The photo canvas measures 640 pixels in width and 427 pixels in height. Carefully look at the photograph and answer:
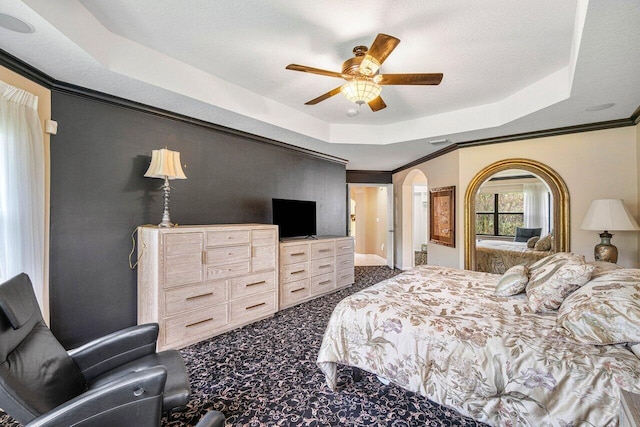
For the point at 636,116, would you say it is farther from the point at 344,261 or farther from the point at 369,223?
the point at 369,223

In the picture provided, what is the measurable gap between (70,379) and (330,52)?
2873mm

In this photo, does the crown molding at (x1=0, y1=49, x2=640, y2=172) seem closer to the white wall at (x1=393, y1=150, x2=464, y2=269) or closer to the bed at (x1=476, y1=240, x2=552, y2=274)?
the white wall at (x1=393, y1=150, x2=464, y2=269)

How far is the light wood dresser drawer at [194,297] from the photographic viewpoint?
264cm

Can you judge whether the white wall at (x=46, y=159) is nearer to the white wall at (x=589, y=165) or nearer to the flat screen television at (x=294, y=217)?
the flat screen television at (x=294, y=217)

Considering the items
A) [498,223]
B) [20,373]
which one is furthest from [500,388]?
[498,223]

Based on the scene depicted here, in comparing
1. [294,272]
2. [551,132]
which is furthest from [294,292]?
[551,132]

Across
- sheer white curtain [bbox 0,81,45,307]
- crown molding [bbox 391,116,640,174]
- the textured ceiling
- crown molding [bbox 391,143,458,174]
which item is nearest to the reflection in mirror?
crown molding [bbox 391,116,640,174]

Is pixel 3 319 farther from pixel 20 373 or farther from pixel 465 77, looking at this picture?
pixel 465 77

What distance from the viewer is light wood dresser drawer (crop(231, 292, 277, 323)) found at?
125 inches

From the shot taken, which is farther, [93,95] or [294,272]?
[294,272]

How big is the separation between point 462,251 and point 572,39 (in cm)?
295

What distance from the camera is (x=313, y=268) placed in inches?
169

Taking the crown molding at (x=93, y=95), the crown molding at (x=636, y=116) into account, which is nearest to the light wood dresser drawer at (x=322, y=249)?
the crown molding at (x=93, y=95)

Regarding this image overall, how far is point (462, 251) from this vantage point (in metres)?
4.32
